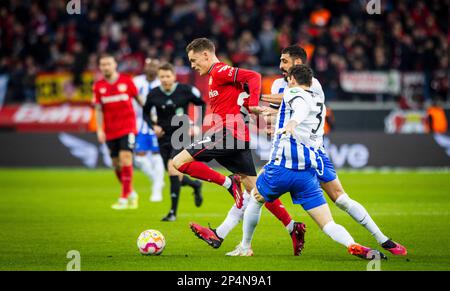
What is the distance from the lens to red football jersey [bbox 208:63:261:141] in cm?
934

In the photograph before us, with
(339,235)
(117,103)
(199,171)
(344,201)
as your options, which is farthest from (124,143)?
(339,235)

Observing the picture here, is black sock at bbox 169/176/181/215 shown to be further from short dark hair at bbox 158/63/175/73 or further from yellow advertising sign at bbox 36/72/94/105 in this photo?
yellow advertising sign at bbox 36/72/94/105

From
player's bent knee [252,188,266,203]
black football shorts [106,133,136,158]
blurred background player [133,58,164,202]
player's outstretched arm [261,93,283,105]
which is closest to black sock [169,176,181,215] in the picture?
black football shorts [106,133,136,158]

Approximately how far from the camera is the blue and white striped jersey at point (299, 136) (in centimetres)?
805

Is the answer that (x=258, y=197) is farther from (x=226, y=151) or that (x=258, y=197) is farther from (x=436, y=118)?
(x=436, y=118)

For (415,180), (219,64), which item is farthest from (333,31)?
(219,64)

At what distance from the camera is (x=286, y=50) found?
29.8 ft

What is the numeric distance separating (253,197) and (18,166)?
14.0 metres

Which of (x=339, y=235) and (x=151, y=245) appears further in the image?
(x=151, y=245)

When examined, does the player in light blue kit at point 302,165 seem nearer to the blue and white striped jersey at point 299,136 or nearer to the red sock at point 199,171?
the blue and white striped jersey at point 299,136

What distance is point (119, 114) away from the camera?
13711 mm

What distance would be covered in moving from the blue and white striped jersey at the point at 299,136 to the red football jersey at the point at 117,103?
19.0 ft

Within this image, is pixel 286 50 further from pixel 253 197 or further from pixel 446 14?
pixel 446 14

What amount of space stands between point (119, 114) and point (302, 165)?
20.1ft
